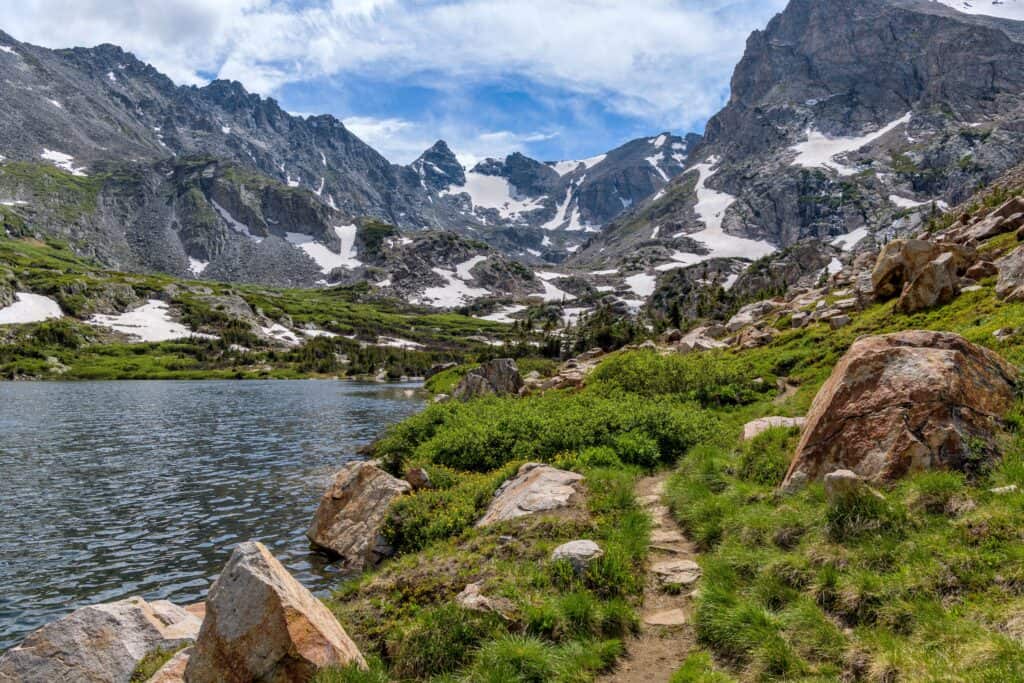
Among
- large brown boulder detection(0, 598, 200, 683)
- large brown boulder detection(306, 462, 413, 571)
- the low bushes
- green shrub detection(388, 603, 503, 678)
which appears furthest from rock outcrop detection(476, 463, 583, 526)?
large brown boulder detection(0, 598, 200, 683)

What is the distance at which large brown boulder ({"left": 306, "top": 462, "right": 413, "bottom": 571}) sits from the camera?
711 inches

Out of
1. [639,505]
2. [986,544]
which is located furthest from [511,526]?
[986,544]

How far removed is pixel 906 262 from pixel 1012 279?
9435 millimetres

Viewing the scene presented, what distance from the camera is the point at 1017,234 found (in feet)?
84.4

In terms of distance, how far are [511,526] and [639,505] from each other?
3598mm

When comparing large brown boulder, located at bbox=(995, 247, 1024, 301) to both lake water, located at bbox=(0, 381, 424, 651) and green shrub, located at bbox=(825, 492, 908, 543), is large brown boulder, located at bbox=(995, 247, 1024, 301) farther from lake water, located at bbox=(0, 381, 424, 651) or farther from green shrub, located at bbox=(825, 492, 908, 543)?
lake water, located at bbox=(0, 381, 424, 651)

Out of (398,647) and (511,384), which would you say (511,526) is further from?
(511,384)

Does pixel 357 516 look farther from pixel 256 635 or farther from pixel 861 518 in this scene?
pixel 861 518

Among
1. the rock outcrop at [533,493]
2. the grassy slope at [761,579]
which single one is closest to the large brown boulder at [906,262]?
the grassy slope at [761,579]

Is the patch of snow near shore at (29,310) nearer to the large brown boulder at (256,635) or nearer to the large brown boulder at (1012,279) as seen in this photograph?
the large brown boulder at (256,635)

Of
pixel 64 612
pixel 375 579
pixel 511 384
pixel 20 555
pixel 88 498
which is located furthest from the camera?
pixel 511 384

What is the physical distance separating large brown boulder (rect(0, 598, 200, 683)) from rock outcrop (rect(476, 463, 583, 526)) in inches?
303

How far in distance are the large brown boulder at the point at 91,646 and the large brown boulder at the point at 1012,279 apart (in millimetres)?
25900

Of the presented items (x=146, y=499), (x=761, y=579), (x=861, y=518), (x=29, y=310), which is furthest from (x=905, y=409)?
(x=29, y=310)
